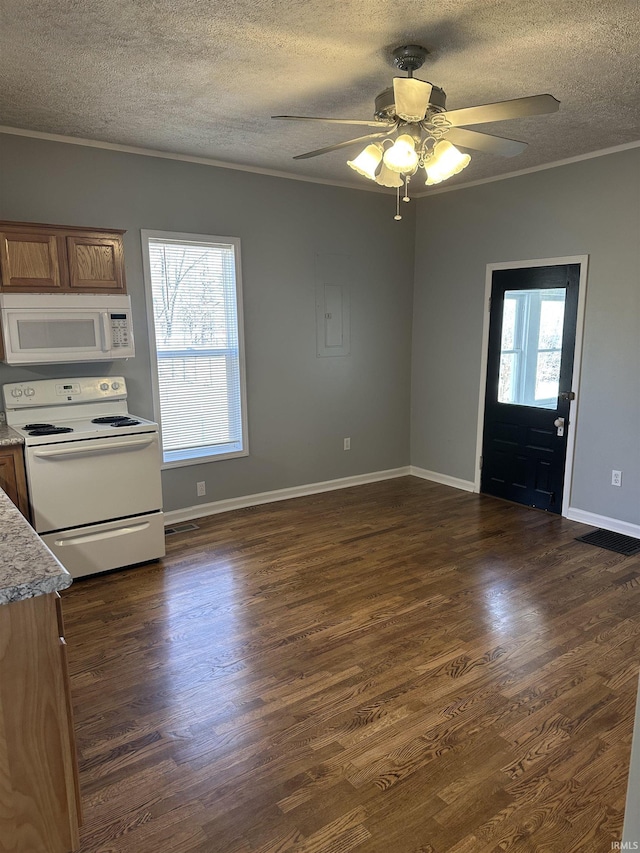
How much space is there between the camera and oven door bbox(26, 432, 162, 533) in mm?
3209

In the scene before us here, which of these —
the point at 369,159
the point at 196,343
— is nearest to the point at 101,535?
the point at 196,343

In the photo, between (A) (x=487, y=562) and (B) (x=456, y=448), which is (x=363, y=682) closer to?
(A) (x=487, y=562)

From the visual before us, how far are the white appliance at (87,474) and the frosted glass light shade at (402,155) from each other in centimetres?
218

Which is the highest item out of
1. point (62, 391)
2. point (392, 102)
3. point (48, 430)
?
point (392, 102)

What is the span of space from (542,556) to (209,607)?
224 cm

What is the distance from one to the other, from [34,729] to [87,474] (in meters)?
2.05

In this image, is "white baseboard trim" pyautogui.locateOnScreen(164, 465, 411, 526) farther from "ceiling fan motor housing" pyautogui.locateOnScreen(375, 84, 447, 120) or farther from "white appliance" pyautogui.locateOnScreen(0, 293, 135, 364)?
"ceiling fan motor housing" pyautogui.locateOnScreen(375, 84, 447, 120)

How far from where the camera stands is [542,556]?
379cm

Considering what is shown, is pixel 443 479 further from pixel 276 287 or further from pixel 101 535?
pixel 101 535

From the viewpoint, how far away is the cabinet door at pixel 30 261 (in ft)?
10.7

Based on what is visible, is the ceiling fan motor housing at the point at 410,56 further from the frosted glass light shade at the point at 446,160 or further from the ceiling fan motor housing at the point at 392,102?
the frosted glass light shade at the point at 446,160

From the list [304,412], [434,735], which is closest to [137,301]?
[304,412]

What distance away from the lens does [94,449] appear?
335 cm

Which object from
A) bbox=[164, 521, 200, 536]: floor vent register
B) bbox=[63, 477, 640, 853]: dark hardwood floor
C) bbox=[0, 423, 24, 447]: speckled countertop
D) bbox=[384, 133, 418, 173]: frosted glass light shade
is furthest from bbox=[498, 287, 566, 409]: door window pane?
bbox=[0, 423, 24, 447]: speckled countertop
